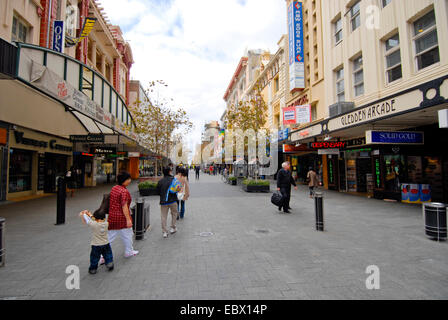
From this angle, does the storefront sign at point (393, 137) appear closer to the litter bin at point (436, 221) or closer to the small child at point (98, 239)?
the litter bin at point (436, 221)

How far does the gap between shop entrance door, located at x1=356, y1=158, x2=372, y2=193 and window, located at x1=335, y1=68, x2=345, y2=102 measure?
4417 mm

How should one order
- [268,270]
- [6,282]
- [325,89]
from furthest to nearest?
[325,89] < [268,270] < [6,282]

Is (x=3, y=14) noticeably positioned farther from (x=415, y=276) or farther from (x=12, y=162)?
(x=415, y=276)

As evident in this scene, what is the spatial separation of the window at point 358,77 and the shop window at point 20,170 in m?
19.8

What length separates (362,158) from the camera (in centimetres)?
1572

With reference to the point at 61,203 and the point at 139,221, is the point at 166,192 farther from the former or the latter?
the point at 61,203

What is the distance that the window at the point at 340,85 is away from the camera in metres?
16.3

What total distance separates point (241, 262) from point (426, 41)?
12271 millimetres

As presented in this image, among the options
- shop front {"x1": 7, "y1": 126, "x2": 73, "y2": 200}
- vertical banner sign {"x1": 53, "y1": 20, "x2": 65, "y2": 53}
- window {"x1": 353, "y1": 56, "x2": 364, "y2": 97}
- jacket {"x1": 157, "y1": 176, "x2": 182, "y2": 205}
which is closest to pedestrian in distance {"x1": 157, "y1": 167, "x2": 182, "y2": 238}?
jacket {"x1": 157, "y1": 176, "x2": 182, "y2": 205}

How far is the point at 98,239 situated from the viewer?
393 cm

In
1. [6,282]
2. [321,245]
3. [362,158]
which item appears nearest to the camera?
[6,282]

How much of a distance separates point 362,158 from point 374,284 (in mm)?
14121

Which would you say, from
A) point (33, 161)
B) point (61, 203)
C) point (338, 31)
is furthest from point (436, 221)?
point (33, 161)

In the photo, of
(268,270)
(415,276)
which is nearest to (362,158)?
(415,276)
